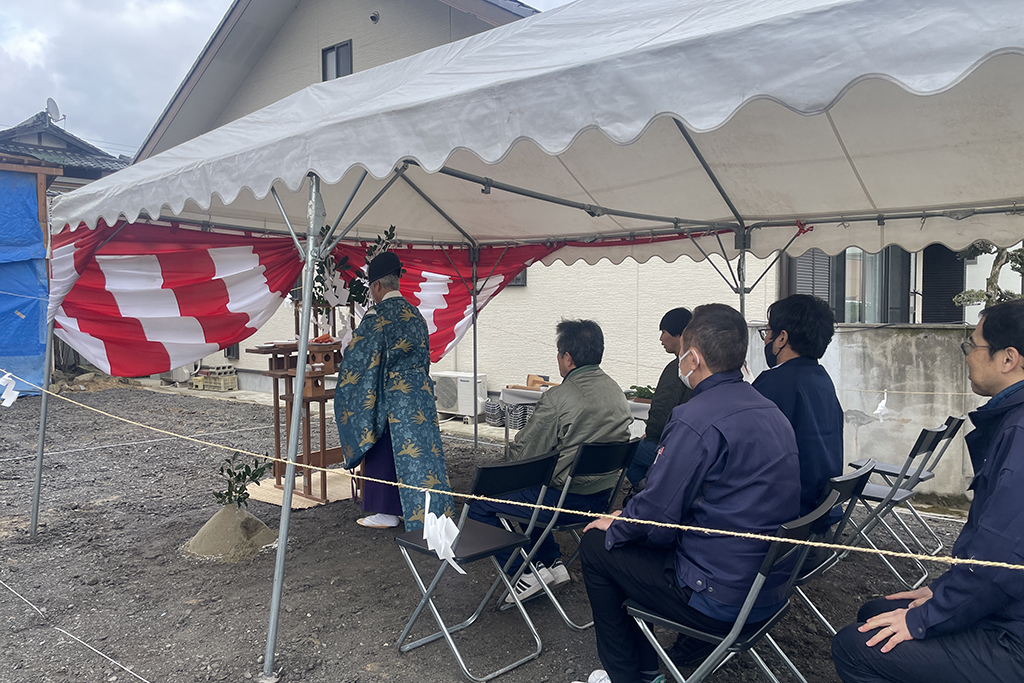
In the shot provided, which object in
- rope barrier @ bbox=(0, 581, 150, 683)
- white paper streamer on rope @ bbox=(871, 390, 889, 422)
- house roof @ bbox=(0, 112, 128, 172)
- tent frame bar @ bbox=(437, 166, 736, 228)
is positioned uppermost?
house roof @ bbox=(0, 112, 128, 172)

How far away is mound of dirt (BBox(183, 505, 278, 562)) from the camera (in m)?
3.69

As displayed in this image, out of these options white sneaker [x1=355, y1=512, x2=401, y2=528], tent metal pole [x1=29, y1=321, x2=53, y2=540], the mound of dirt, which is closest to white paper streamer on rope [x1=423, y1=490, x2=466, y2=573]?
the mound of dirt

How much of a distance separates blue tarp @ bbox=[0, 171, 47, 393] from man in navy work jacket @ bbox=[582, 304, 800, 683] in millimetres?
10980

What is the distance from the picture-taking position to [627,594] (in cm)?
215

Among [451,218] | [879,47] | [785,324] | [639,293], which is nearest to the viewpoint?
[879,47]

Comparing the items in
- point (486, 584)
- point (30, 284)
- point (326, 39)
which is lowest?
point (486, 584)

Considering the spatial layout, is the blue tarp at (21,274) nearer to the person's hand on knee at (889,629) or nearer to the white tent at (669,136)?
the white tent at (669,136)

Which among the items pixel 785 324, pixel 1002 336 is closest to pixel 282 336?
pixel 785 324

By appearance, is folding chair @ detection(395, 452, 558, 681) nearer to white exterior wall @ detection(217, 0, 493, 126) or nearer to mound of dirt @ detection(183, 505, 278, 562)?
mound of dirt @ detection(183, 505, 278, 562)

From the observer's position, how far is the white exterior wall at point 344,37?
29.7ft

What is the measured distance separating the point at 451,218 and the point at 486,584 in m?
Answer: 2.78

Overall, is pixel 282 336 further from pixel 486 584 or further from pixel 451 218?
pixel 486 584

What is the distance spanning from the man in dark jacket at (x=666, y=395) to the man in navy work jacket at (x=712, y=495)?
5.16ft

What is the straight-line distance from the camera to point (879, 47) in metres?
1.51
